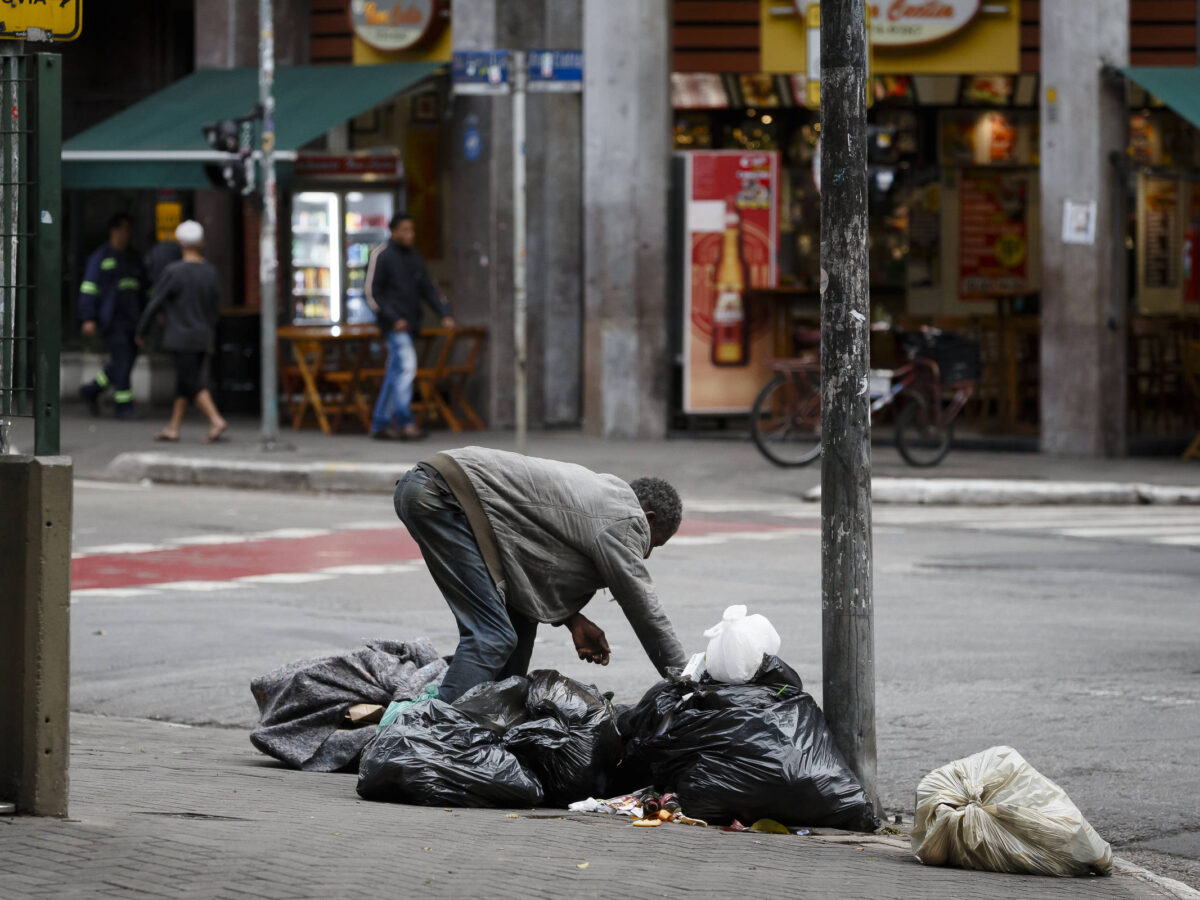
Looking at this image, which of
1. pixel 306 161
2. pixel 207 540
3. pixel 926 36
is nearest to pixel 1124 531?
pixel 207 540

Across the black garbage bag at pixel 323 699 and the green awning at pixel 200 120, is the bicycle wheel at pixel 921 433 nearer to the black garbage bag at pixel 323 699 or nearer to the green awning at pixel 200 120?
the green awning at pixel 200 120

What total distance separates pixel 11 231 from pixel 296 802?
1898 millimetres

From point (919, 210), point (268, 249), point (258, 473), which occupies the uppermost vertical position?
point (919, 210)

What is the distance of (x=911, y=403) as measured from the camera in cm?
1777

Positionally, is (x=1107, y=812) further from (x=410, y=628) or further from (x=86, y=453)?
(x=86, y=453)

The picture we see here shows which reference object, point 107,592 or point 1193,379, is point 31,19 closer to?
point 107,592

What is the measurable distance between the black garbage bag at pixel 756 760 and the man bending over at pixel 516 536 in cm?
28

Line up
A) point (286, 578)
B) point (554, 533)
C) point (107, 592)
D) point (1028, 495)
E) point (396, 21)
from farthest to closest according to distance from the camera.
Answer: point (396, 21) < point (1028, 495) < point (286, 578) < point (107, 592) < point (554, 533)

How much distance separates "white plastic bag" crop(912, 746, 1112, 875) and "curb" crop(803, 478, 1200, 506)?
35.2ft

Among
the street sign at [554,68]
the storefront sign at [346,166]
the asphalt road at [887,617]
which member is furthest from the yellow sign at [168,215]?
the asphalt road at [887,617]

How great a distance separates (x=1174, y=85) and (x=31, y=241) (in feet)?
50.4

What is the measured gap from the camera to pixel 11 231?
5297 mm

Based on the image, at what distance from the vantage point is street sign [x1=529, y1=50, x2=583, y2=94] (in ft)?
54.5

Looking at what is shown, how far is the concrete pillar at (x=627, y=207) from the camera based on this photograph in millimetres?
19922
